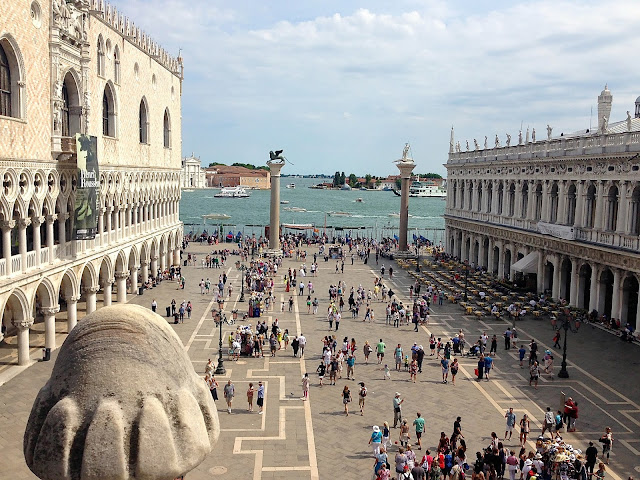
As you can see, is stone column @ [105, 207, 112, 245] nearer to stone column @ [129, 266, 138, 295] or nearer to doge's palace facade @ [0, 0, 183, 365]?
doge's palace facade @ [0, 0, 183, 365]

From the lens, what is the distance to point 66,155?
25.1 m

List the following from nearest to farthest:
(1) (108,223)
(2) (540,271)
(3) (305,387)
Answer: (3) (305,387), (1) (108,223), (2) (540,271)

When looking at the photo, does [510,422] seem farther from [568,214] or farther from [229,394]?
[568,214]

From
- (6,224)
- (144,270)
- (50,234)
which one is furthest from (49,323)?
(144,270)

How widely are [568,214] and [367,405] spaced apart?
22355 millimetres

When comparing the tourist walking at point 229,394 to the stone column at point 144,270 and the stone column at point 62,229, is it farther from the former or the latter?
the stone column at point 144,270

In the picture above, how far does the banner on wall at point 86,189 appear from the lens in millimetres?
25594

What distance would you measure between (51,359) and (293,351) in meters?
9.71

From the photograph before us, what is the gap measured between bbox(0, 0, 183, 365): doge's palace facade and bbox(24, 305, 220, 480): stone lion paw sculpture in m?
16.2

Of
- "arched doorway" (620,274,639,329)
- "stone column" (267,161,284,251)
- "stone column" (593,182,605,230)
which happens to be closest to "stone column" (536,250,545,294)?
"stone column" (593,182,605,230)

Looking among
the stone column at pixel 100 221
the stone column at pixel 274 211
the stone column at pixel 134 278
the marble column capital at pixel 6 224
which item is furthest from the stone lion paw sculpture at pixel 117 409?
the stone column at pixel 274 211

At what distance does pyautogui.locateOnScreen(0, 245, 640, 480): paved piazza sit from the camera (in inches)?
632

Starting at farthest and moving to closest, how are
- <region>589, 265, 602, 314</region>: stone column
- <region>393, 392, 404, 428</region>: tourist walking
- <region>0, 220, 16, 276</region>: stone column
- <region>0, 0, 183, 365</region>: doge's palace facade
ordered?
<region>589, 265, 602, 314</region>: stone column
<region>0, 0, 183, 365</region>: doge's palace facade
<region>0, 220, 16, 276</region>: stone column
<region>393, 392, 404, 428</region>: tourist walking

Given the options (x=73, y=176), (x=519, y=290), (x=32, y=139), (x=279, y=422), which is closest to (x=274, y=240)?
(x=519, y=290)
